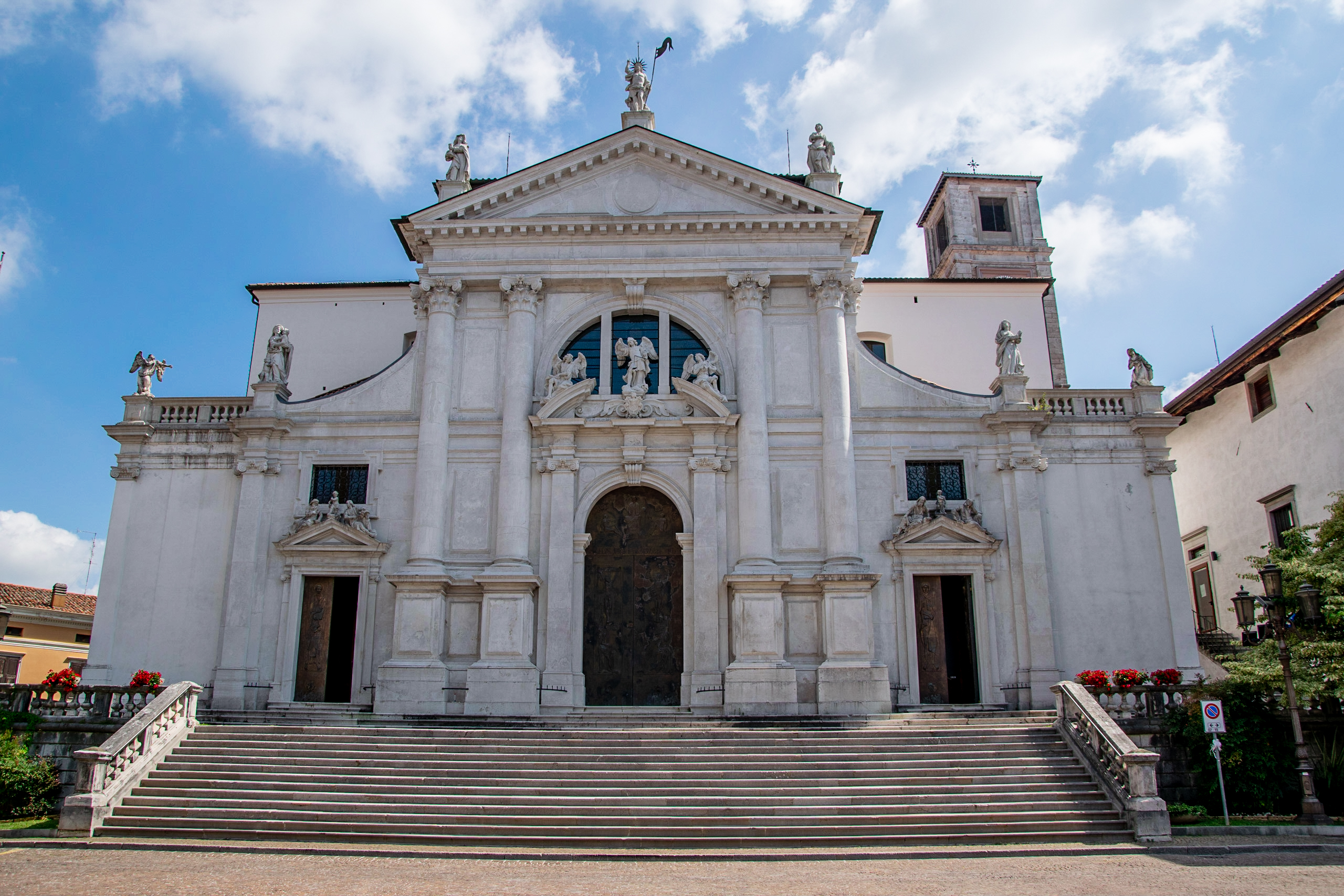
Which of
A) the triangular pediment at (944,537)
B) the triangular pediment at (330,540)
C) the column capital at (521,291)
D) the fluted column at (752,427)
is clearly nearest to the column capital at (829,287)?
the fluted column at (752,427)

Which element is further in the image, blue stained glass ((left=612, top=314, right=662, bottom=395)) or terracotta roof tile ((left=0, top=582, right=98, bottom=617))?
terracotta roof tile ((left=0, top=582, right=98, bottom=617))

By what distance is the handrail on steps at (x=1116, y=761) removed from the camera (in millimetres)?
15156

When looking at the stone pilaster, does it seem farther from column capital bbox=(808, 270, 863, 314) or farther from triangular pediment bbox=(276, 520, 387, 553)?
column capital bbox=(808, 270, 863, 314)

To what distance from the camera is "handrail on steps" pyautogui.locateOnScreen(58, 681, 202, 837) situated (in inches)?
620


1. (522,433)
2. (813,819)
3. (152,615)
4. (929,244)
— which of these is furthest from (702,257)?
(929,244)

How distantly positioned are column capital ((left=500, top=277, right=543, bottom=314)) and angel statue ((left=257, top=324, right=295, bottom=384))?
6.15 metres

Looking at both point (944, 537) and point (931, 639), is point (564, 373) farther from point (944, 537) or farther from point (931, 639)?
point (931, 639)

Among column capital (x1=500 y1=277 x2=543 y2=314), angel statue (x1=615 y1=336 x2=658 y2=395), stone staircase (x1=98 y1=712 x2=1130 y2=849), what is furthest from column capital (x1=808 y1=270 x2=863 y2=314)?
stone staircase (x1=98 y1=712 x2=1130 y2=849)

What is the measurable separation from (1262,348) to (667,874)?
23404 mm

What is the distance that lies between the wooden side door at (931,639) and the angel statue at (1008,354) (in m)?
5.64

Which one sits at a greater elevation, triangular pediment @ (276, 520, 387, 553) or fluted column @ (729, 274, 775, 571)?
fluted column @ (729, 274, 775, 571)

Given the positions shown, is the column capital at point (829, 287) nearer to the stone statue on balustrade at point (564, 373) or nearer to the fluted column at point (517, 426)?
the stone statue on balustrade at point (564, 373)

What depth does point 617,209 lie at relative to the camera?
25844 millimetres

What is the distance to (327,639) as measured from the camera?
2366cm
